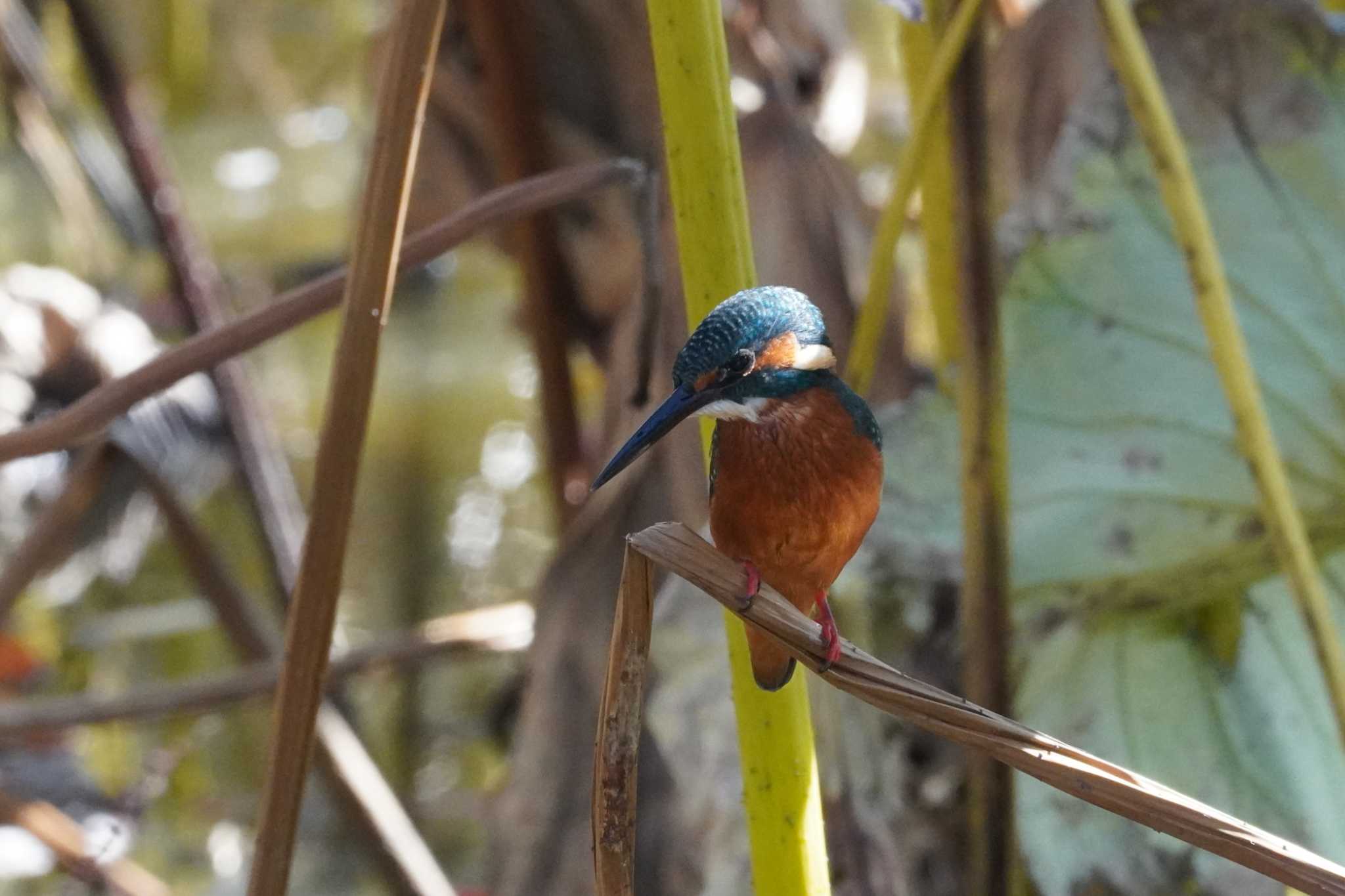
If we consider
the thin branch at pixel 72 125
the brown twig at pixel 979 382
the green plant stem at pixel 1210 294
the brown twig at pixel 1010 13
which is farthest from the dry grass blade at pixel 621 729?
the thin branch at pixel 72 125

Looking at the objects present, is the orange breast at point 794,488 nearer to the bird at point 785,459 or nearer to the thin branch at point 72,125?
the bird at point 785,459

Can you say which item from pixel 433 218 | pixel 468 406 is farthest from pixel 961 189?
pixel 468 406

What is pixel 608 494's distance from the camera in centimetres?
106

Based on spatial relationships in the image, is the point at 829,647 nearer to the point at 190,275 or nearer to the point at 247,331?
the point at 247,331

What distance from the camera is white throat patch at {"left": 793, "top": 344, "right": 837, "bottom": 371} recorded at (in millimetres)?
514

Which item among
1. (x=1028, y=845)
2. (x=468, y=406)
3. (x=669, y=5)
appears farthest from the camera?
(x=468, y=406)

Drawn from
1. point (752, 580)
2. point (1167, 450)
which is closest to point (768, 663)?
point (752, 580)

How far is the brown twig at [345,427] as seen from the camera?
21.8 inches

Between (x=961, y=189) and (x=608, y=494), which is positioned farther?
(x=608, y=494)

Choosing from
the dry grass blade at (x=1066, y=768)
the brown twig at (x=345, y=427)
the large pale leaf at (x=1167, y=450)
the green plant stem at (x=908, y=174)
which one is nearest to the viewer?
the dry grass blade at (x=1066, y=768)

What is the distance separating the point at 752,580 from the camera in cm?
49

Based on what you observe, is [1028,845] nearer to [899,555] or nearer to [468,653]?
[899,555]

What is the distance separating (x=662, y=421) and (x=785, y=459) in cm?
7

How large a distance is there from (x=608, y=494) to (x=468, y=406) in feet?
4.38
